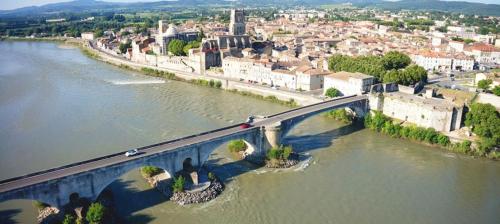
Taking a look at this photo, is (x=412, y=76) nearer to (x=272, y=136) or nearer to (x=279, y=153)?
(x=272, y=136)

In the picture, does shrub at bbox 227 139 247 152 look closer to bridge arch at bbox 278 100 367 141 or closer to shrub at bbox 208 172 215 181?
bridge arch at bbox 278 100 367 141

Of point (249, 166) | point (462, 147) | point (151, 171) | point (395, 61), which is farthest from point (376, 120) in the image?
point (151, 171)

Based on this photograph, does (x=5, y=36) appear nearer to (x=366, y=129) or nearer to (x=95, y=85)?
(x=95, y=85)

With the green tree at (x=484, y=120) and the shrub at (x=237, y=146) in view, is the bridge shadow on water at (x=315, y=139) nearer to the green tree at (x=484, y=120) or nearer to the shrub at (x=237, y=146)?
the shrub at (x=237, y=146)

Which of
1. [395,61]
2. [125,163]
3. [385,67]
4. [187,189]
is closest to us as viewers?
[125,163]

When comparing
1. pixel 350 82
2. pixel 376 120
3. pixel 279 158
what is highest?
pixel 350 82

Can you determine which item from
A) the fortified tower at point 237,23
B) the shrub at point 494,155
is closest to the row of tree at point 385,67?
the shrub at point 494,155
